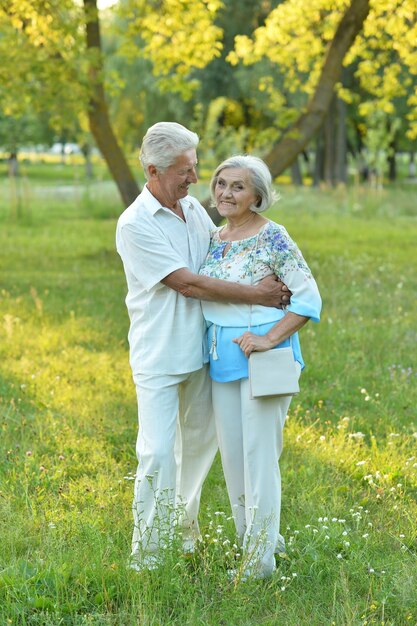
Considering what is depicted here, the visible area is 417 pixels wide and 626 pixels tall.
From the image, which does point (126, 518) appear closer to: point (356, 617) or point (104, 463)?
point (104, 463)

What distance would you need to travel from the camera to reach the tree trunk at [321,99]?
1387 centimetres

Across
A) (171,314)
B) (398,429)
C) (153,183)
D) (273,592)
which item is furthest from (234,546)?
(398,429)

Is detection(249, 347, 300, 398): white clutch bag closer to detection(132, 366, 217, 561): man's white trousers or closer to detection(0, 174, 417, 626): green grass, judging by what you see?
detection(132, 366, 217, 561): man's white trousers

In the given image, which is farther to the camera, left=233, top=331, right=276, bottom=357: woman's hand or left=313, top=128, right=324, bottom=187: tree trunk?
left=313, top=128, right=324, bottom=187: tree trunk

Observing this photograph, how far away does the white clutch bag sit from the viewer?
14.1 feet

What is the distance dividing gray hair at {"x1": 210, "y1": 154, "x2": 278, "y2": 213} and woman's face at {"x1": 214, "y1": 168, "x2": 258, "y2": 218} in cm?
2

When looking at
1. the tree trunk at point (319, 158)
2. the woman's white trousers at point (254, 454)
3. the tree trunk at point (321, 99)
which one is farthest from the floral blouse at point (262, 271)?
the tree trunk at point (319, 158)

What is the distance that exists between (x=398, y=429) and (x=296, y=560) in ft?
7.82

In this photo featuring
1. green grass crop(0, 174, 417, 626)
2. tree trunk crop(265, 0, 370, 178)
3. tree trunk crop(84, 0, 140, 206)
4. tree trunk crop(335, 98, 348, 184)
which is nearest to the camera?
green grass crop(0, 174, 417, 626)

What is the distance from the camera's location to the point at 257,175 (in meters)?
4.41

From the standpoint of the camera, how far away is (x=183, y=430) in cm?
487

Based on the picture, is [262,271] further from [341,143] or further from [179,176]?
[341,143]

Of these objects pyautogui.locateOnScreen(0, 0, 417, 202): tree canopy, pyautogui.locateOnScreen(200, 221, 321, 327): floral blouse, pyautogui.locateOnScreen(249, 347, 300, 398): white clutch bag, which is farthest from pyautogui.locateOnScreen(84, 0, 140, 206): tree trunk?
pyautogui.locateOnScreen(249, 347, 300, 398): white clutch bag

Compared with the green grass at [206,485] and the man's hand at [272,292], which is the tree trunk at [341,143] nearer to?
the green grass at [206,485]
